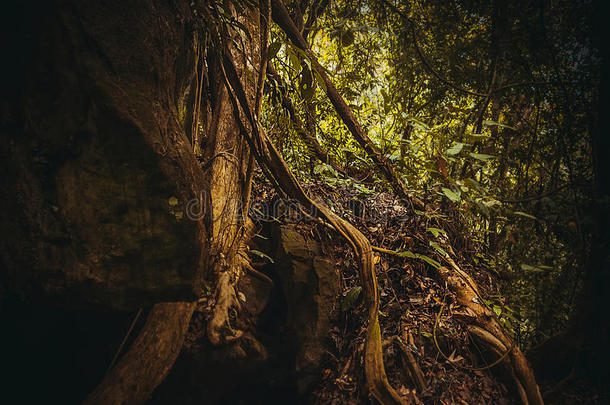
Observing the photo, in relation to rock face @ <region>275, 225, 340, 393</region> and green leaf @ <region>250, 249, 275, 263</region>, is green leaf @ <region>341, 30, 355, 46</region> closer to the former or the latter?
rock face @ <region>275, 225, 340, 393</region>

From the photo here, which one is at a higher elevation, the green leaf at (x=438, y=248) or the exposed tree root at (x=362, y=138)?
the exposed tree root at (x=362, y=138)

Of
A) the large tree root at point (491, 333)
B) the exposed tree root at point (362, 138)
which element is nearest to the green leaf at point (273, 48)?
the exposed tree root at point (362, 138)

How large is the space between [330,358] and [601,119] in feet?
7.43

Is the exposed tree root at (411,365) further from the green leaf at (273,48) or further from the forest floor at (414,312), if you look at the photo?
the green leaf at (273,48)

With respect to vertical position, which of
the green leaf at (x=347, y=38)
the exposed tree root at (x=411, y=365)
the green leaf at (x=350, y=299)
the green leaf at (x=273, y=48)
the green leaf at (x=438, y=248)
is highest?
the green leaf at (x=347, y=38)

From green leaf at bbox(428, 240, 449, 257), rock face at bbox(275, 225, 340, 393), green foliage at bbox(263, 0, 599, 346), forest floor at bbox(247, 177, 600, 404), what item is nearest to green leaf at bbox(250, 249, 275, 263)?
rock face at bbox(275, 225, 340, 393)

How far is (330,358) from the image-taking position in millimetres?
1904

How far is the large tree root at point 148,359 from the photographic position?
55.5 inches

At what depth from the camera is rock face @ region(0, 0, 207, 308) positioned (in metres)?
1.01

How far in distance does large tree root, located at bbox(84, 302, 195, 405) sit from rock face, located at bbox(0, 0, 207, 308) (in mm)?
465

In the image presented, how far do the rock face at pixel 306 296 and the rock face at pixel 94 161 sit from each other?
0.95 m

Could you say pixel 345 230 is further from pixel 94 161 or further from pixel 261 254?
pixel 94 161

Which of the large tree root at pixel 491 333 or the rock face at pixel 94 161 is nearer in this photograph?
the rock face at pixel 94 161

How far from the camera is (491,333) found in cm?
179
